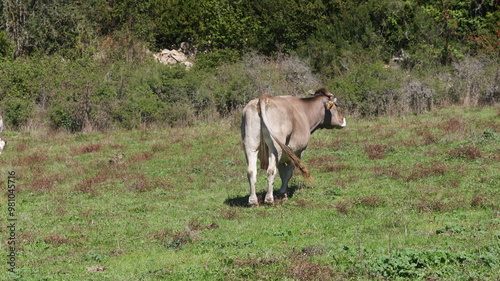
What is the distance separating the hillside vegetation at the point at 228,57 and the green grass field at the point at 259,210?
4854 mm

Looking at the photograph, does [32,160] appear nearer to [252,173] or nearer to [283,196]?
[283,196]

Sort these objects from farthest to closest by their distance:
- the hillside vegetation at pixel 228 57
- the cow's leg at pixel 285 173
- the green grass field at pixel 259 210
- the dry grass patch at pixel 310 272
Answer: the hillside vegetation at pixel 228 57, the cow's leg at pixel 285 173, the green grass field at pixel 259 210, the dry grass patch at pixel 310 272

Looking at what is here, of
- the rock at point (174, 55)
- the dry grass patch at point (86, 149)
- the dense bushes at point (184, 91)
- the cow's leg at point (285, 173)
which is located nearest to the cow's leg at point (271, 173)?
the cow's leg at point (285, 173)

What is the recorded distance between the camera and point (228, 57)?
38.2 metres

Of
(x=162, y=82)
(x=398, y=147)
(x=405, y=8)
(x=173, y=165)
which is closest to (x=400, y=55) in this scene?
(x=405, y=8)

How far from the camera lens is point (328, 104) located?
15602 mm

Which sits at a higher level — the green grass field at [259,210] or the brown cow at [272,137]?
the brown cow at [272,137]

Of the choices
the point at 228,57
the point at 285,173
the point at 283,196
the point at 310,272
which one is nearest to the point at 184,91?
the point at 228,57

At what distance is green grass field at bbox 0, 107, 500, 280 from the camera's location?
8312 mm

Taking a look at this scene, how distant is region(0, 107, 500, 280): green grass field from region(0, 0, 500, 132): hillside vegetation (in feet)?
15.9

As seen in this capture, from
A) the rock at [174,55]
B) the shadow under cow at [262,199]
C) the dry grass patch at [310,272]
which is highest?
the rock at [174,55]

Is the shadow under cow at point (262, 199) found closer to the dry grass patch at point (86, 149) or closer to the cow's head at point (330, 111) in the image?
the cow's head at point (330, 111)

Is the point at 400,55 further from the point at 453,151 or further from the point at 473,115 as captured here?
the point at 453,151

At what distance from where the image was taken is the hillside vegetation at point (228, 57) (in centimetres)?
2798
